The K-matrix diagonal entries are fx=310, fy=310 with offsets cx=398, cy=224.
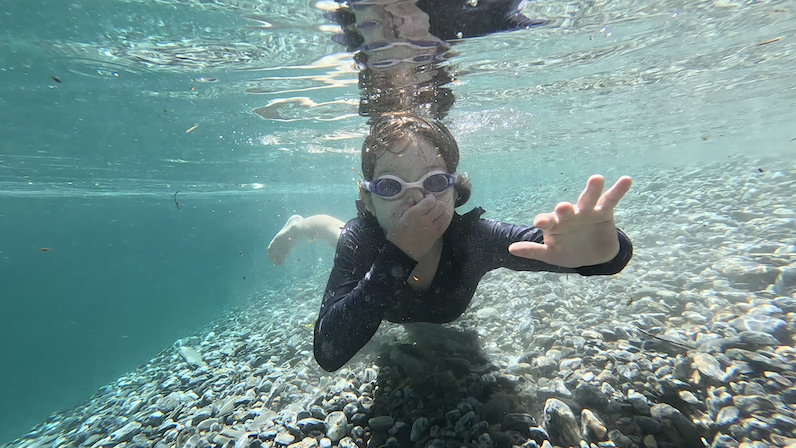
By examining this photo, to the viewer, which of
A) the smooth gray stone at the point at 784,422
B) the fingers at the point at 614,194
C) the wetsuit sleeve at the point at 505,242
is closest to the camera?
the fingers at the point at 614,194

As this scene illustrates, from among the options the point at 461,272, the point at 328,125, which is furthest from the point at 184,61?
the point at 461,272

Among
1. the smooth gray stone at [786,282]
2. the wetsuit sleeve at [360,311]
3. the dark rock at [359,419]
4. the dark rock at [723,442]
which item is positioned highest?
the wetsuit sleeve at [360,311]

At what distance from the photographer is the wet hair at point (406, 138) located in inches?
110

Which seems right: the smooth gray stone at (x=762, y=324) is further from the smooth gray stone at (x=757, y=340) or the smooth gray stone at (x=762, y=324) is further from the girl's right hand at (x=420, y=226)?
the girl's right hand at (x=420, y=226)

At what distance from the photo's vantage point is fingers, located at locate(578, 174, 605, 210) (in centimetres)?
173

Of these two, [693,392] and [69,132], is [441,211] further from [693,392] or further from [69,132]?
[69,132]

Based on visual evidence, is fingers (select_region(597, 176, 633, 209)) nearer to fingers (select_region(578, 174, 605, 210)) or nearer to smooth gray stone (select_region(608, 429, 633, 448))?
fingers (select_region(578, 174, 605, 210))

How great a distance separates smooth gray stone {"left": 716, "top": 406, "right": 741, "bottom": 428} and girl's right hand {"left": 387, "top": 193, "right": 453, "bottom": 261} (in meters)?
2.12

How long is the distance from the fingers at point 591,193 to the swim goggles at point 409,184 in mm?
1052

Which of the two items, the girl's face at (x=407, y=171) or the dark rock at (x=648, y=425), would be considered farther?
the girl's face at (x=407, y=171)

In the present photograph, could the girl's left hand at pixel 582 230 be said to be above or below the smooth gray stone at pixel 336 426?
above

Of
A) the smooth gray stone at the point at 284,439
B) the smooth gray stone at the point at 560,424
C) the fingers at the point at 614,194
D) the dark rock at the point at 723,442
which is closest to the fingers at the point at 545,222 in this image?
the fingers at the point at 614,194

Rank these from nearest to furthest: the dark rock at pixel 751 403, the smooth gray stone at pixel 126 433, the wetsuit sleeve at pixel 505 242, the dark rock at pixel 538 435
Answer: the dark rock at pixel 751 403 < the dark rock at pixel 538 435 < the wetsuit sleeve at pixel 505 242 < the smooth gray stone at pixel 126 433

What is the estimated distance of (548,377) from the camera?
106 inches
